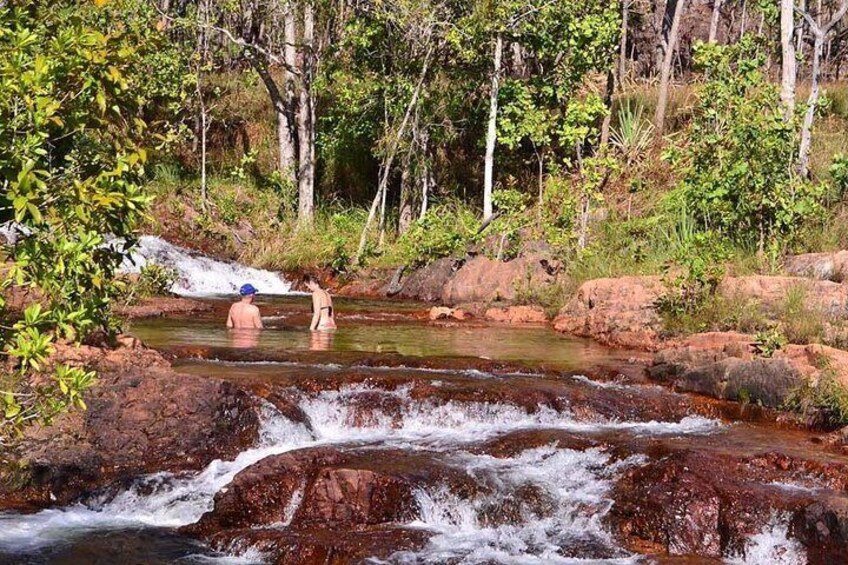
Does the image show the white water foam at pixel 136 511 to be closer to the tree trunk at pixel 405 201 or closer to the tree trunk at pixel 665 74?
the tree trunk at pixel 405 201

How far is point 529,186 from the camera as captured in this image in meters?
27.8

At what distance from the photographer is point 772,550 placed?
8602mm

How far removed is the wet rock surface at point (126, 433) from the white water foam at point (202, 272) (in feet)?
40.8

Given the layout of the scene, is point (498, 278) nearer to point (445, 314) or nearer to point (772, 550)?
point (445, 314)

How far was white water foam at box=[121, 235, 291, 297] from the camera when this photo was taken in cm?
2366

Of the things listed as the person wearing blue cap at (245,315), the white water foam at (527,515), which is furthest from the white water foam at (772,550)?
the person wearing blue cap at (245,315)

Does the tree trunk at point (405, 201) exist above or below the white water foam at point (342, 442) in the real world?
above

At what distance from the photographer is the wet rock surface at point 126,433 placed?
935cm

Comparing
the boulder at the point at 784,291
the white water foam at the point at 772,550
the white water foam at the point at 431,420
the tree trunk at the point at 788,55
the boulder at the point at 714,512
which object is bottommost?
the white water foam at the point at 772,550

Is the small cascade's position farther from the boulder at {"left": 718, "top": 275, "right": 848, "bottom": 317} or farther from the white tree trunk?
the white tree trunk

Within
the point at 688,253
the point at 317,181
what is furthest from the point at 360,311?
the point at 317,181

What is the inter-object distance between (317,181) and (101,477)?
20.7 metres

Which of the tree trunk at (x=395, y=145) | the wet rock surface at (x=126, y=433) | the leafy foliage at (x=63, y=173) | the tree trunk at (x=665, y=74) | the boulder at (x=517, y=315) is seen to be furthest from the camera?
the tree trunk at (x=665, y=74)

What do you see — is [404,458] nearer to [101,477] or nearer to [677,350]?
[101,477]
